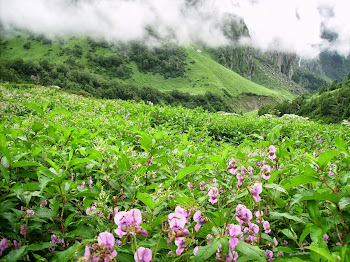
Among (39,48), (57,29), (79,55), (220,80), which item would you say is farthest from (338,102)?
(57,29)

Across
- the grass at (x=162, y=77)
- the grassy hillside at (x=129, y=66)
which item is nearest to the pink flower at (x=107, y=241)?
the grassy hillside at (x=129, y=66)

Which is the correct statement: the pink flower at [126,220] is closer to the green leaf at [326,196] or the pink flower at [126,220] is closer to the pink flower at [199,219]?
the pink flower at [199,219]

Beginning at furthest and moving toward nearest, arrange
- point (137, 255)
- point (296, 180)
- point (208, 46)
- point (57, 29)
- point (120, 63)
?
Result: point (208, 46) < point (57, 29) < point (120, 63) < point (296, 180) < point (137, 255)

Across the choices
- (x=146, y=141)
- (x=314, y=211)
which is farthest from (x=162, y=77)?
(x=314, y=211)

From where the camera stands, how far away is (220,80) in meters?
136

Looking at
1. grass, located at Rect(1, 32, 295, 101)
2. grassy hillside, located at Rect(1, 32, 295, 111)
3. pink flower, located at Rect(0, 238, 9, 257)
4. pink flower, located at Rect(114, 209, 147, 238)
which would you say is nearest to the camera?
pink flower, located at Rect(114, 209, 147, 238)

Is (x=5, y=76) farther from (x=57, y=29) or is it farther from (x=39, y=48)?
(x=57, y=29)

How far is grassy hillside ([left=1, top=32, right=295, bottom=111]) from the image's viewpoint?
109562 millimetres

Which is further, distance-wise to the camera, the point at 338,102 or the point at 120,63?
the point at 120,63

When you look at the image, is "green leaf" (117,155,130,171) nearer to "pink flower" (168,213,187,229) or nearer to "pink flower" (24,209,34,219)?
"pink flower" (24,209,34,219)

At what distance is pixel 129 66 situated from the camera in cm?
12519

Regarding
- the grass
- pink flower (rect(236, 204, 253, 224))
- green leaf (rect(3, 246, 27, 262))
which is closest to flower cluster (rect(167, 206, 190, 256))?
pink flower (rect(236, 204, 253, 224))

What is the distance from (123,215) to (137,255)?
0.67 feet

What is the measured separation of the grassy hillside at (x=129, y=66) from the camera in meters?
110
